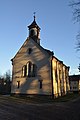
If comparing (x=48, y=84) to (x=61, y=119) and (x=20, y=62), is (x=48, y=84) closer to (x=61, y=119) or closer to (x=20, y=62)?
(x=20, y=62)

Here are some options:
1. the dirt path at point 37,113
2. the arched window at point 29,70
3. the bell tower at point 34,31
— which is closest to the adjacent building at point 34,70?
the arched window at point 29,70

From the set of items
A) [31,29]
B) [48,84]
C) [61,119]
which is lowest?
[61,119]

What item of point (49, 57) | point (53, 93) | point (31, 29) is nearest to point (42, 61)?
point (49, 57)

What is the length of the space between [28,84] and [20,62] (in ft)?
15.6

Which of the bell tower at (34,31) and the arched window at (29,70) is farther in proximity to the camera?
the bell tower at (34,31)

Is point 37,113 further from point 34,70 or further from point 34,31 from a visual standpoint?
point 34,31

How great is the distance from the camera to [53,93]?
34.3 m

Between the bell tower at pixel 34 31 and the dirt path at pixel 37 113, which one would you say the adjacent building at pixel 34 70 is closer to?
the bell tower at pixel 34 31

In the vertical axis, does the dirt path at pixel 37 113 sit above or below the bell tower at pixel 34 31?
below

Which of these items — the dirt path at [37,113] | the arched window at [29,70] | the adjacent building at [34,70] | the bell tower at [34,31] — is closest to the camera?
the dirt path at [37,113]

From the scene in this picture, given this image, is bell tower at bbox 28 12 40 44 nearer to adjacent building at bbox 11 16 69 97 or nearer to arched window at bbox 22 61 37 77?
adjacent building at bbox 11 16 69 97

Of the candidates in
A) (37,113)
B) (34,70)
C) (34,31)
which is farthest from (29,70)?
(37,113)

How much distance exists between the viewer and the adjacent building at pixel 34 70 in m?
35.0

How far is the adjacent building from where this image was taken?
35031 mm
